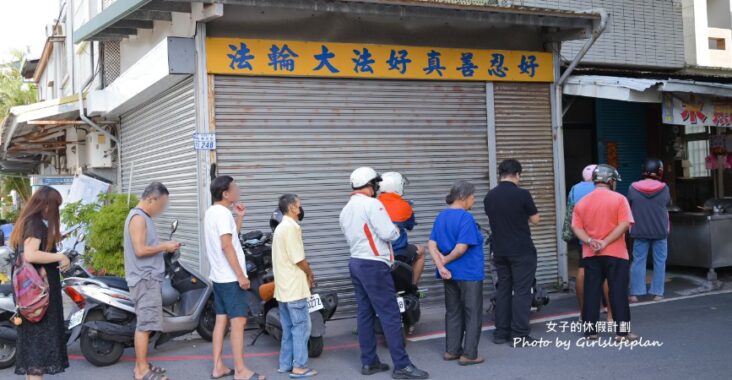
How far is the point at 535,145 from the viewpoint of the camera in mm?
10141

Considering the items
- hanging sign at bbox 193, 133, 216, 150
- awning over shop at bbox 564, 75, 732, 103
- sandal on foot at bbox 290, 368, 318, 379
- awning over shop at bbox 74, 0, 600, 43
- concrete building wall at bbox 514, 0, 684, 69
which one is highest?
concrete building wall at bbox 514, 0, 684, 69

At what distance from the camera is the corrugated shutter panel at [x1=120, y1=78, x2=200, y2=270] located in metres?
8.80

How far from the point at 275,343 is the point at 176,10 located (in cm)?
389

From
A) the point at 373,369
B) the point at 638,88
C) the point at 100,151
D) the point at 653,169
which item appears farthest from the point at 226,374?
the point at 100,151

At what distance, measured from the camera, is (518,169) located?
686 centimetres

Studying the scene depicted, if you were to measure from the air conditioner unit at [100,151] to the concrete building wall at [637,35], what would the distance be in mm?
8465

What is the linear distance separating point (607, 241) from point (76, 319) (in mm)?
5129

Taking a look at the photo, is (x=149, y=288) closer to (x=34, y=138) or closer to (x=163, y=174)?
(x=163, y=174)

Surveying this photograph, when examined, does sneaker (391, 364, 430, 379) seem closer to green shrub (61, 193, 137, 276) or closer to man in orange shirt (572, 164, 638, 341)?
man in orange shirt (572, 164, 638, 341)

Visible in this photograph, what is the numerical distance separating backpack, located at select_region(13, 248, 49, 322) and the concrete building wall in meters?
9.90

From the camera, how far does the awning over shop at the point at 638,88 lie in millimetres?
9227

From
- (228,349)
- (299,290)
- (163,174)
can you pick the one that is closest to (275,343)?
(228,349)

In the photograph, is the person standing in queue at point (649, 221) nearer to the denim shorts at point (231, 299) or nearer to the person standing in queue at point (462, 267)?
the person standing in queue at point (462, 267)

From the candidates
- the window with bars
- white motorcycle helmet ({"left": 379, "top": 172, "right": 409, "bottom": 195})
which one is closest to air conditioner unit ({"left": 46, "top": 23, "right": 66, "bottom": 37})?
white motorcycle helmet ({"left": 379, "top": 172, "right": 409, "bottom": 195})
